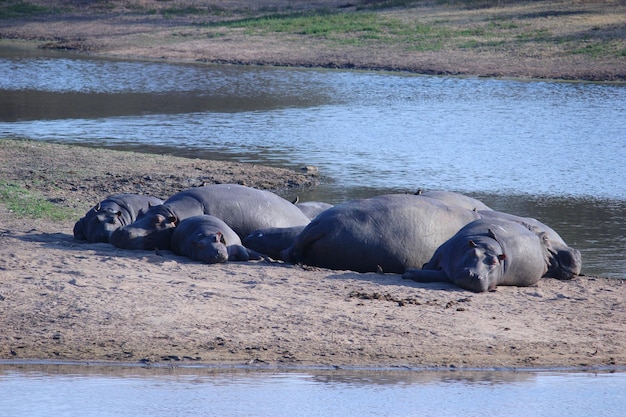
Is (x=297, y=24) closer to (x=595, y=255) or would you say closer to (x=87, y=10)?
(x=87, y=10)

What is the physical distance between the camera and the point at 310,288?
8.31 metres

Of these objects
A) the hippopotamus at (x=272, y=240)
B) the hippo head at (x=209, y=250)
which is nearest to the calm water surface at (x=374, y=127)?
the hippopotamus at (x=272, y=240)

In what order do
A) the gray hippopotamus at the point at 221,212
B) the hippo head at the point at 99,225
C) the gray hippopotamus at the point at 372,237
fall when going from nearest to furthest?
the gray hippopotamus at the point at 372,237
the gray hippopotamus at the point at 221,212
the hippo head at the point at 99,225

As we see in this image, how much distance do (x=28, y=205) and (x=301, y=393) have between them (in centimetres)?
610

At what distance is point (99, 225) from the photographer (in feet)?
31.9

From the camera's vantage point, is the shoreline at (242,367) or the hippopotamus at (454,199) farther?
the hippopotamus at (454,199)

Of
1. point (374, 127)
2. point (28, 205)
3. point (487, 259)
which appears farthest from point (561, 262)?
point (374, 127)

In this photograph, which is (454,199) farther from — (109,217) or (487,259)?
(109,217)

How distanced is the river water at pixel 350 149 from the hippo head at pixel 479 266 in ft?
5.98

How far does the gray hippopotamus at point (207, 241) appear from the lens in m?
8.98

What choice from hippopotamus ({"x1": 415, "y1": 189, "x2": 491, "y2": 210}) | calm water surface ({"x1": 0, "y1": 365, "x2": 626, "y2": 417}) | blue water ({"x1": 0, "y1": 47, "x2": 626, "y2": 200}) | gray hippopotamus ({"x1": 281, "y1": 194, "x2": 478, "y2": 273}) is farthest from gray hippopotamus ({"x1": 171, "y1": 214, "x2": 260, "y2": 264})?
blue water ({"x1": 0, "y1": 47, "x2": 626, "y2": 200})

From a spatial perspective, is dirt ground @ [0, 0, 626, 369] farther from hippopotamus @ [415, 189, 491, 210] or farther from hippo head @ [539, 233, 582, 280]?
hippopotamus @ [415, 189, 491, 210]

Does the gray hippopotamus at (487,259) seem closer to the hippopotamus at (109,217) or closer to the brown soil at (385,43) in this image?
the hippopotamus at (109,217)

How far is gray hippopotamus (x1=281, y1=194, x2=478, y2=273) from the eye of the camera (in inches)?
362
